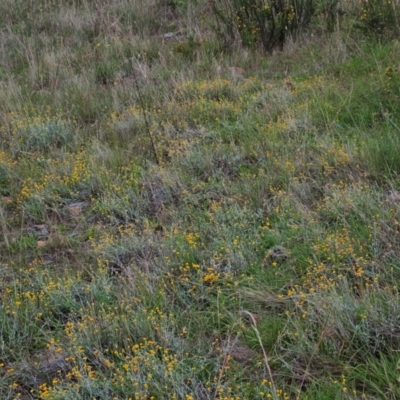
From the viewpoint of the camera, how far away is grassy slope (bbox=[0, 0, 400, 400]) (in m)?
2.44

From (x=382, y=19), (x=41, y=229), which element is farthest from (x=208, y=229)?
(x=382, y=19)

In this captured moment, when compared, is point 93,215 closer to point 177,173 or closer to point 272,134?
point 177,173

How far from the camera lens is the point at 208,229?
11.6ft

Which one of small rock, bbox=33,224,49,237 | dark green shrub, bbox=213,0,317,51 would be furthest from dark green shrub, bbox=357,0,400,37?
small rock, bbox=33,224,49,237

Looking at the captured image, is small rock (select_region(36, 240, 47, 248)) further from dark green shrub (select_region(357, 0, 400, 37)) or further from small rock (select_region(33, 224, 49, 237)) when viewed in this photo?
dark green shrub (select_region(357, 0, 400, 37))

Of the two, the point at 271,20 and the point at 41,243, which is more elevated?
the point at 271,20

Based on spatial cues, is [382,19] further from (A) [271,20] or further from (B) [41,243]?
(B) [41,243]

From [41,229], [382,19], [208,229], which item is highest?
[382,19]

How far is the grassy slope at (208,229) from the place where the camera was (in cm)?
244

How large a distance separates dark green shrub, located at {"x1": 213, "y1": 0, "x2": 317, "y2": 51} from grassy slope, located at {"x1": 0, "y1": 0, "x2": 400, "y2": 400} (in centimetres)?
32

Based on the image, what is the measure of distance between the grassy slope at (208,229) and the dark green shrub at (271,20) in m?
0.32

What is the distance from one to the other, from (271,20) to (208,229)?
168 inches

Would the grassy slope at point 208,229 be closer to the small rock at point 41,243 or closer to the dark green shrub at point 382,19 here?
the small rock at point 41,243

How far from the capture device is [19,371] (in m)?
2.69
